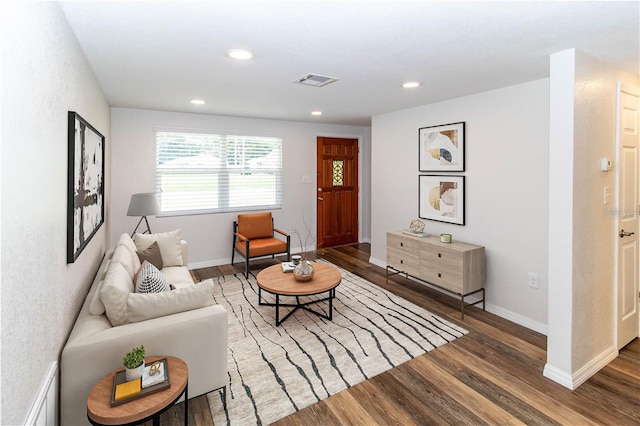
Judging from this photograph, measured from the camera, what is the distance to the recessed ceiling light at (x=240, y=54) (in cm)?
239

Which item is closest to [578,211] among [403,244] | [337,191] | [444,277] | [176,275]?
[444,277]

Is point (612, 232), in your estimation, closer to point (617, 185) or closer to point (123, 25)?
point (617, 185)

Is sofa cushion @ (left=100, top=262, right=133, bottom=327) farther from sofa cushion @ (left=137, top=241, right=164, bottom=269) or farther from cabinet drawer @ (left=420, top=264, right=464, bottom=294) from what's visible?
cabinet drawer @ (left=420, top=264, right=464, bottom=294)

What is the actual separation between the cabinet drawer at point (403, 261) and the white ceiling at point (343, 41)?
6.26ft

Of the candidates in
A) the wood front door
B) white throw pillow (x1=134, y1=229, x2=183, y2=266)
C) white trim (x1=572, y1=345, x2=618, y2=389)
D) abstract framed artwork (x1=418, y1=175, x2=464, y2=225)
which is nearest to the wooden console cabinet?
abstract framed artwork (x1=418, y1=175, x2=464, y2=225)

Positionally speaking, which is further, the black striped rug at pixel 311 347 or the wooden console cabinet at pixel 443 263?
the wooden console cabinet at pixel 443 263

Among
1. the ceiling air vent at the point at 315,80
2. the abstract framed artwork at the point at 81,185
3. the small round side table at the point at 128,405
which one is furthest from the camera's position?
the ceiling air vent at the point at 315,80

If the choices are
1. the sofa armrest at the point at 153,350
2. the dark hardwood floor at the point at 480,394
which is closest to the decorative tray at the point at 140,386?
the sofa armrest at the point at 153,350

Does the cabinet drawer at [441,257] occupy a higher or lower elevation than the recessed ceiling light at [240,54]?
lower

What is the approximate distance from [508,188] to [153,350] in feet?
11.1

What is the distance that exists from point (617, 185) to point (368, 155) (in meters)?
4.51

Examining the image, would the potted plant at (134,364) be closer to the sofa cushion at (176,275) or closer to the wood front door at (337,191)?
the sofa cushion at (176,275)

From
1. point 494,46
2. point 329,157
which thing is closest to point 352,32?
point 494,46

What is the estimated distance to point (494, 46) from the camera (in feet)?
7.61
